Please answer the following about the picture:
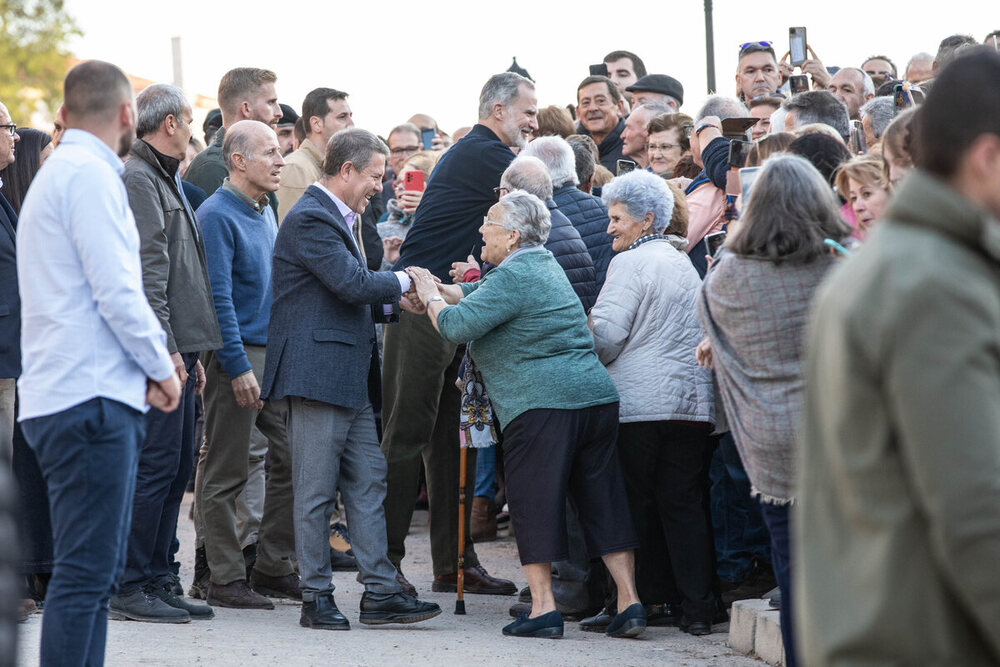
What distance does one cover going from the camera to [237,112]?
7758 mm

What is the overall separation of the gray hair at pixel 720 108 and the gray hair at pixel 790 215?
310 centimetres

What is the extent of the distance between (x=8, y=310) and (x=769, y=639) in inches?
147

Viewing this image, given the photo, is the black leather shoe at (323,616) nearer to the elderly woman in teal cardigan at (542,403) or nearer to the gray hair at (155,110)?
the elderly woman in teal cardigan at (542,403)

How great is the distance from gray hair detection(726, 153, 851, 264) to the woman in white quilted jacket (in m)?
1.64

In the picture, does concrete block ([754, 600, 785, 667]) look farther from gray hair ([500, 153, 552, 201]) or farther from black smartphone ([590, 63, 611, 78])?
black smartphone ([590, 63, 611, 78])

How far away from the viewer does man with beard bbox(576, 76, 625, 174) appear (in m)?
9.07

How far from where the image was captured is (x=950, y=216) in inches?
73.3

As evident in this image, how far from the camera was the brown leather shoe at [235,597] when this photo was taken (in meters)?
6.45

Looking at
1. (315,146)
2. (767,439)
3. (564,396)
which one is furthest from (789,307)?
(315,146)

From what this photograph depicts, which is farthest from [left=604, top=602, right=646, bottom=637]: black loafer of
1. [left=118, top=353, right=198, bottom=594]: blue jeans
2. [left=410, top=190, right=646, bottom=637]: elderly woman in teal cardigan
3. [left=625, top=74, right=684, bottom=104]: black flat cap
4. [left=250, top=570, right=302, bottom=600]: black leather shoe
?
[left=625, top=74, right=684, bottom=104]: black flat cap

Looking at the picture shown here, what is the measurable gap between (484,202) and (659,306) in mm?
1374

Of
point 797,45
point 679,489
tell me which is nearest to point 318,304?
point 679,489

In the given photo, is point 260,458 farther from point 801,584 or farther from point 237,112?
point 801,584

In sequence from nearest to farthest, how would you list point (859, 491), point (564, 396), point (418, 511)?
point (859, 491) < point (564, 396) < point (418, 511)
